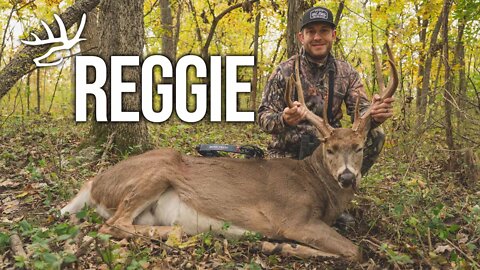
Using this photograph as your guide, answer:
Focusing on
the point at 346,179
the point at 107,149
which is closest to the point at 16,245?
the point at 346,179

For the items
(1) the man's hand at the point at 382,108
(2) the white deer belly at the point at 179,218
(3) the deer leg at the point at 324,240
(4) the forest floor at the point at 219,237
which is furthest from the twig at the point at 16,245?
(1) the man's hand at the point at 382,108

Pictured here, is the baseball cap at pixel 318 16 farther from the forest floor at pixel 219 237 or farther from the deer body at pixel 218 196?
the forest floor at pixel 219 237

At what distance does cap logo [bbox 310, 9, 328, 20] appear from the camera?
5.21 meters

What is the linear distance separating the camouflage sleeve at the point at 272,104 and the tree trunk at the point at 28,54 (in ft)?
12.7

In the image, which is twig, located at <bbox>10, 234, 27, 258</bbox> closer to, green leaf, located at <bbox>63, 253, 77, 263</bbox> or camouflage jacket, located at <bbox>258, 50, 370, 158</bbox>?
green leaf, located at <bbox>63, 253, 77, 263</bbox>

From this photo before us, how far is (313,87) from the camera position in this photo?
17.6 ft

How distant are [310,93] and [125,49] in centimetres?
255

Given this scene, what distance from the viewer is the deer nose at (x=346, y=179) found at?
406cm

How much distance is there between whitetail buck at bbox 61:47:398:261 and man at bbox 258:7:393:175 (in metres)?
0.58

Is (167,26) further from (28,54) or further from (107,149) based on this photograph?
(107,149)

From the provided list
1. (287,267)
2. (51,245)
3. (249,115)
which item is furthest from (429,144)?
(51,245)

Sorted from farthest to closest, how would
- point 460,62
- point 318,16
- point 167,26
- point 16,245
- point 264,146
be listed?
1. point 167,26
2. point 264,146
3. point 460,62
4. point 318,16
5. point 16,245

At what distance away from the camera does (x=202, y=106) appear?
799 cm

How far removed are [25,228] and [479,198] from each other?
4174 millimetres
